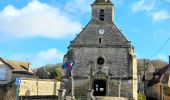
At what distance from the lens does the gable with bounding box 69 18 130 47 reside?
1717 inches

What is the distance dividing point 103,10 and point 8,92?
13885 millimetres

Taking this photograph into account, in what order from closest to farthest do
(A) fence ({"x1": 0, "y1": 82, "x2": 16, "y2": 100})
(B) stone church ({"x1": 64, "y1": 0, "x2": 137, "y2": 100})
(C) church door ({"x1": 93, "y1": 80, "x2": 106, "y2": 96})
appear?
(A) fence ({"x1": 0, "y1": 82, "x2": 16, "y2": 100}), (B) stone church ({"x1": 64, "y1": 0, "x2": 137, "y2": 100}), (C) church door ({"x1": 93, "y1": 80, "x2": 106, "y2": 96})

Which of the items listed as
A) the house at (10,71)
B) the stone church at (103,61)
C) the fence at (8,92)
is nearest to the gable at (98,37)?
the stone church at (103,61)

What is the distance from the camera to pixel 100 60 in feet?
143

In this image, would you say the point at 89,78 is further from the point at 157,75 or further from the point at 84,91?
the point at 157,75

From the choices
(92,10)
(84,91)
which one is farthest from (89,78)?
(92,10)

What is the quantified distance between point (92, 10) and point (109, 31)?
11.2ft

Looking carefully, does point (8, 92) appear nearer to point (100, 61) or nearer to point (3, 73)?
point (100, 61)

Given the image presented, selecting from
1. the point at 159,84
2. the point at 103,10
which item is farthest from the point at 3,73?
the point at 159,84

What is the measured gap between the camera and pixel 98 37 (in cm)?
4409

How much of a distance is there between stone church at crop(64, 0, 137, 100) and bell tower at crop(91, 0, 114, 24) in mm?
826

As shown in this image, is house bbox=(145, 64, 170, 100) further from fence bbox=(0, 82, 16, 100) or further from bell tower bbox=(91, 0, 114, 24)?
fence bbox=(0, 82, 16, 100)

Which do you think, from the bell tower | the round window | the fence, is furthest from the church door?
the fence

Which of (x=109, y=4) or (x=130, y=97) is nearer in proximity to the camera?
(x=130, y=97)
